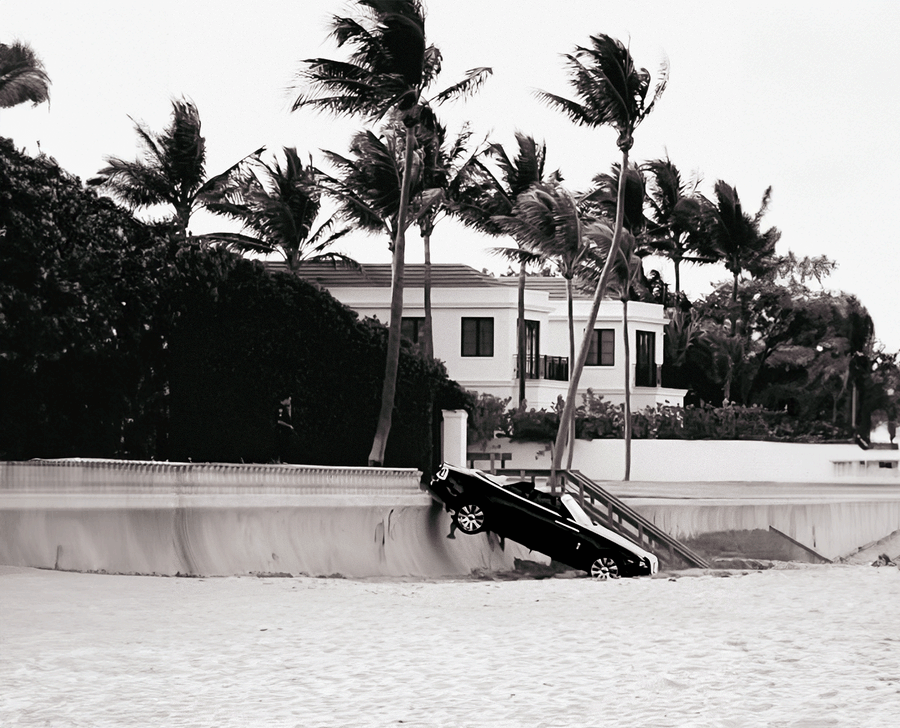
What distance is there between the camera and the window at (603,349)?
52.3 metres

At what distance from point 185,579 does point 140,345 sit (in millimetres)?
11726

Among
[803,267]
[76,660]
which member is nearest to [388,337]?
[76,660]

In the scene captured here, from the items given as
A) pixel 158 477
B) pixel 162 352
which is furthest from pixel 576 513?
pixel 162 352

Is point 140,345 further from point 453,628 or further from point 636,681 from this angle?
point 636,681

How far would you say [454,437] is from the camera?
113 ft

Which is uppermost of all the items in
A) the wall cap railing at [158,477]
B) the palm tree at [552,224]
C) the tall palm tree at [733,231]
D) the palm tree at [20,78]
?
the tall palm tree at [733,231]

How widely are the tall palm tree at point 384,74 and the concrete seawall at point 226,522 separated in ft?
34.4

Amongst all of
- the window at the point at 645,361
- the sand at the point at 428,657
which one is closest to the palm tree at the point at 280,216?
the window at the point at 645,361

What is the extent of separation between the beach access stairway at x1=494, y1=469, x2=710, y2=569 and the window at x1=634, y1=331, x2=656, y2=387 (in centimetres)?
2820

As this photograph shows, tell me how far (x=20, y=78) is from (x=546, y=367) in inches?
1066

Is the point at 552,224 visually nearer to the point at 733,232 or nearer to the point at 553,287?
the point at 553,287

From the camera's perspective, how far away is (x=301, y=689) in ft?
24.3

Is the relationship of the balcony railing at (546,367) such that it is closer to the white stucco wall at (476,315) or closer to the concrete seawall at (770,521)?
the white stucco wall at (476,315)

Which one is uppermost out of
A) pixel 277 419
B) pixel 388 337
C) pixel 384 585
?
pixel 388 337
